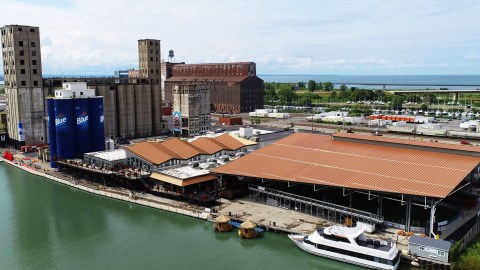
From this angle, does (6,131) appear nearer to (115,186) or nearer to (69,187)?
(69,187)

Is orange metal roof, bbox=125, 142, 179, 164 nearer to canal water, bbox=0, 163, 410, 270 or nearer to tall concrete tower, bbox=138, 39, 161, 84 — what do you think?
canal water, bbox=0, 163, 410, 270

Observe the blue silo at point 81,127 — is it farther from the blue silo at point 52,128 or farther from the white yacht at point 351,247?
the white yacht at point 351,247

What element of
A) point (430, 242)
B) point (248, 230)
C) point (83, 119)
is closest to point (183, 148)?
point (83, 119)

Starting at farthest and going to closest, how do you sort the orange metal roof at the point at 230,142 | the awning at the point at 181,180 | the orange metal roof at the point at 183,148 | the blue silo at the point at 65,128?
1. the orange metal roof at the point at 230,142
2. the blue silo at the point at 65,128
3. the orange metal roof at the point at 183,148
4. the awning at the point at 181,180

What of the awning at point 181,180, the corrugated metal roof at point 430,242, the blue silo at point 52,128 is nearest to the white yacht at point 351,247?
the corrugated metal roof at point 430,242

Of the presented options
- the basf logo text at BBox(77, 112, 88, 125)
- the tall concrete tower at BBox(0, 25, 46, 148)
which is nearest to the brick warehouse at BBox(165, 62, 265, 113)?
the tall concrete tower at BBox(0, 25, 46, 148)

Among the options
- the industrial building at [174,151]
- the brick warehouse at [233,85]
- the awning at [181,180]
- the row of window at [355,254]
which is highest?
the brick warehouse at [233,85]

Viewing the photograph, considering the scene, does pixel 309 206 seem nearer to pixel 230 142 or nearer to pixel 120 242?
pixel 120 242

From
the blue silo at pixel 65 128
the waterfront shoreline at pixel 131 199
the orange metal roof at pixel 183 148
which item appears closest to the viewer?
the waterfront shoreline at pixel 131 199
